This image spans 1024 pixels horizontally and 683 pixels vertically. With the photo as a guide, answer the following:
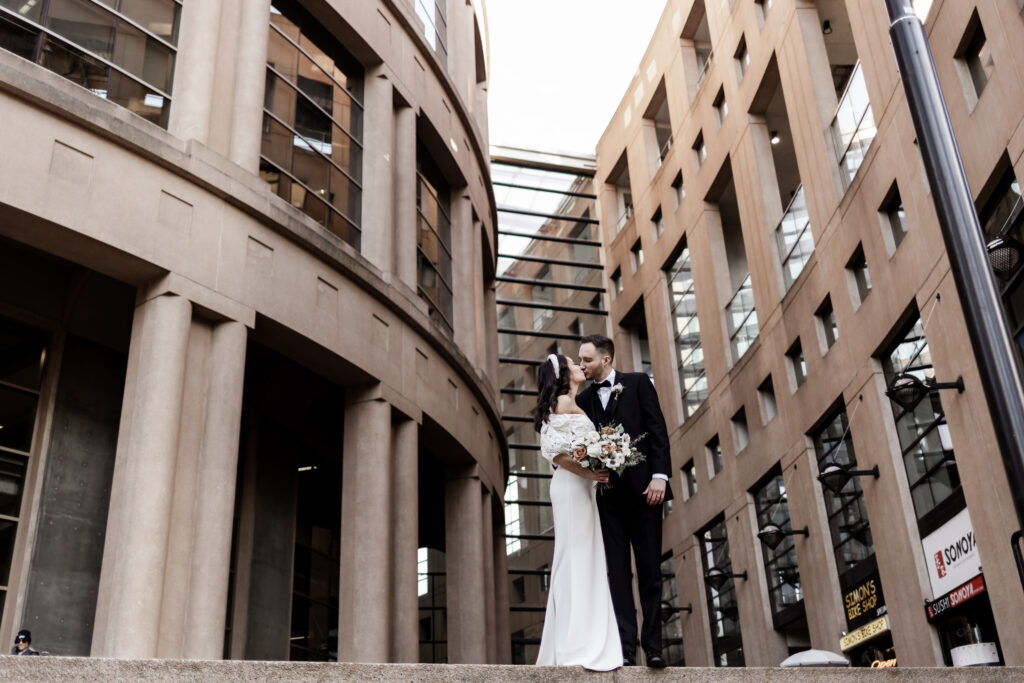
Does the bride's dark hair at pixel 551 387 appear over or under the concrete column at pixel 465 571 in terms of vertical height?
under

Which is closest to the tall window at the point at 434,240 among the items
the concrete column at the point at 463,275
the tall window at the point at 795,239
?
the concrete column at the point at 463,275

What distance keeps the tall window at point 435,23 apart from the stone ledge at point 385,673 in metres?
19.1

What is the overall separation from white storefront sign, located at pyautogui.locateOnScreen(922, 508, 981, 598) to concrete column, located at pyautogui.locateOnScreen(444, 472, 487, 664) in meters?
8.56

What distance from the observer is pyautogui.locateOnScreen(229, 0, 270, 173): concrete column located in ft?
52.3

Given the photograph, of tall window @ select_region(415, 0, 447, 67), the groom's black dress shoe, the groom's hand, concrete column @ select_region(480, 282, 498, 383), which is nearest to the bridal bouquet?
the groom's hand

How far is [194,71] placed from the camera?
51.4ft

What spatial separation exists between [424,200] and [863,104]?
9614 millimetres

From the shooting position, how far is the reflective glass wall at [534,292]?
144 ft

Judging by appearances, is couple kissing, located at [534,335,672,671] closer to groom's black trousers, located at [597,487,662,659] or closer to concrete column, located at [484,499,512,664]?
groom's black trousers, located at [597,487,662,659]

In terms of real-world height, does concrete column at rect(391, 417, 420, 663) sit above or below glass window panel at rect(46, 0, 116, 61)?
below

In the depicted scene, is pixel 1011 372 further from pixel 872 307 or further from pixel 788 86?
pixel 788 86

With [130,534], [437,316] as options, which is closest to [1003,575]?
[437,316]

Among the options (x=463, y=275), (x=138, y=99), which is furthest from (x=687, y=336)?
(x=138, y=99)

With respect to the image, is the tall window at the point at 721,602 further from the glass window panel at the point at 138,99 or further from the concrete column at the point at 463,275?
the glass window panel at the point at 138,99
